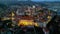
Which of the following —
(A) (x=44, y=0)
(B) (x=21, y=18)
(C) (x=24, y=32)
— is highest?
(A) (x=44, y=0)

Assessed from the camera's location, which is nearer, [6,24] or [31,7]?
[6,24]

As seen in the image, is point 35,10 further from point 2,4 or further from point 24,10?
point 2,4

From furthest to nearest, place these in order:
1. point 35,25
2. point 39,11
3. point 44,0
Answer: point 44,0
point 39,11
point 35,25

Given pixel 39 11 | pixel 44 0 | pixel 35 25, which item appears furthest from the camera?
pixel 44 0

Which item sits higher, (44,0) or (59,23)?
(44,0)

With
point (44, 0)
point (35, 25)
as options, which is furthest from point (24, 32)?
point (44, 0)

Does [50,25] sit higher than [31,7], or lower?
lower

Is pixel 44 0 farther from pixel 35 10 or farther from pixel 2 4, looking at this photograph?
pixel 2 4

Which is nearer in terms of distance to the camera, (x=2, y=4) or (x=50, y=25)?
(x=50, y=25)

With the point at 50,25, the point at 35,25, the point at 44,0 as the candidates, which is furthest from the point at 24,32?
the point at 44,0
